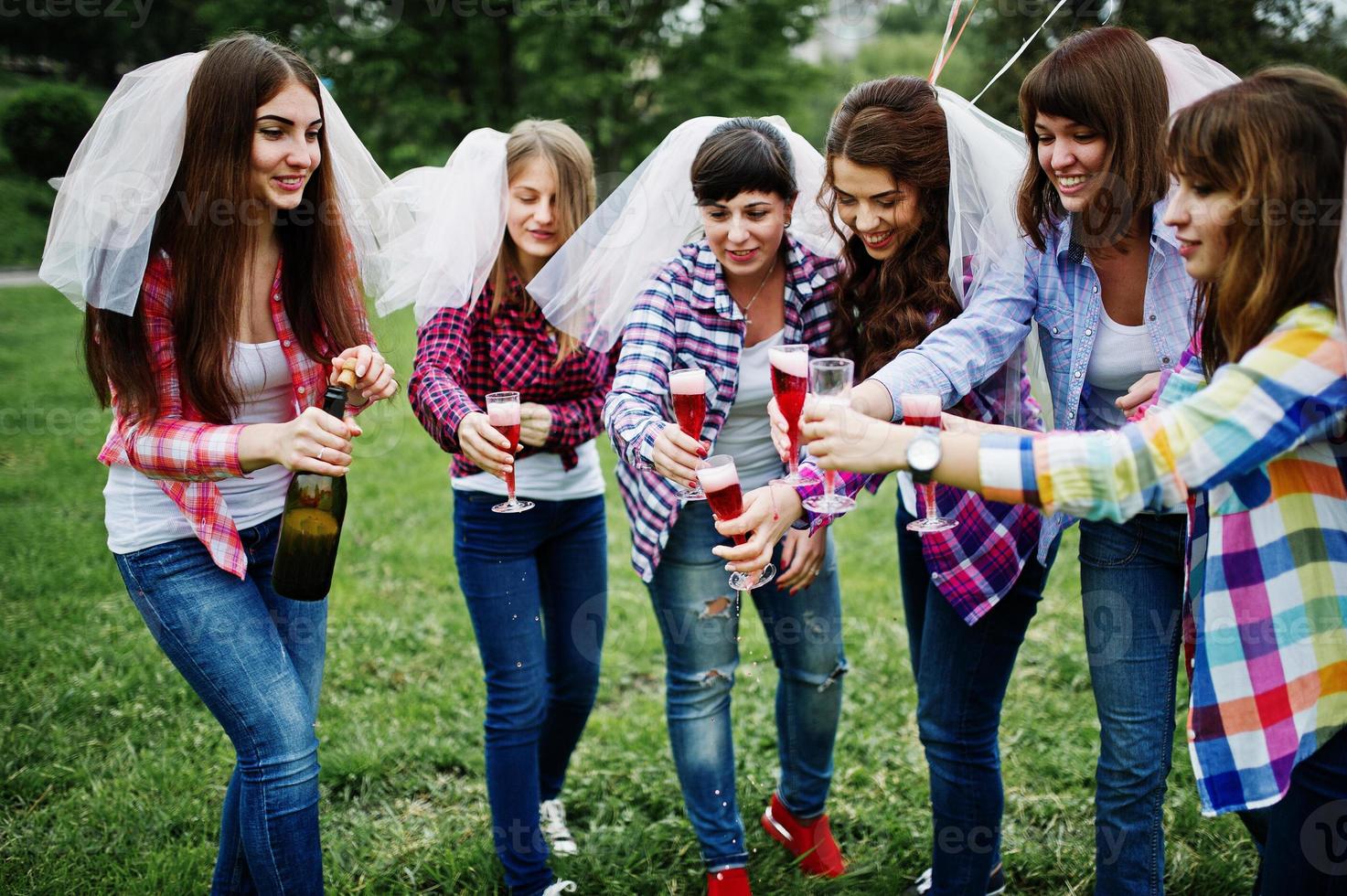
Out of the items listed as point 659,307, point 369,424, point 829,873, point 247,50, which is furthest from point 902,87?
point 369,424

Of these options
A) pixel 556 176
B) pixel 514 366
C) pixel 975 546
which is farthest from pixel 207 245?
pixel 975 546

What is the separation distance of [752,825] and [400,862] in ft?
4.11

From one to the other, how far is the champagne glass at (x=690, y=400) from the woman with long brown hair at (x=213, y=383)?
826 mm

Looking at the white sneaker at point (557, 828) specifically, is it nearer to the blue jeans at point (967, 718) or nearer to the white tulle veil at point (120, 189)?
the blue jeans at point (967, 718)

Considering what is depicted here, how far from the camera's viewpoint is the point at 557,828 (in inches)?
149

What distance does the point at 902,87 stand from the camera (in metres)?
2.96

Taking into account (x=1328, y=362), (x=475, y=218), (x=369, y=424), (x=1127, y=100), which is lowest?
(x=369, y=424)

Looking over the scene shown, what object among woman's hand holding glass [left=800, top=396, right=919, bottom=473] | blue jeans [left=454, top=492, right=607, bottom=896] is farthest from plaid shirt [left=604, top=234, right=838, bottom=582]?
woman's hand holding glass [left=800, top=396, right=919, bottom=473]

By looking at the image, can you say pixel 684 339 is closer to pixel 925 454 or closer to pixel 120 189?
pixel 925 454

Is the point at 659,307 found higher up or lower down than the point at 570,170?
lower down

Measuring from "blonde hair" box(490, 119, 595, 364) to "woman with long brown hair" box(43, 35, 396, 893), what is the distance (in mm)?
653

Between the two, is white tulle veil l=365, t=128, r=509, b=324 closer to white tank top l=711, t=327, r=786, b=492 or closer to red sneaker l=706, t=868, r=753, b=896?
white tank top l=711, t=327, r=786, b=492

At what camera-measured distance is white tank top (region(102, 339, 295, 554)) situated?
2748 mm

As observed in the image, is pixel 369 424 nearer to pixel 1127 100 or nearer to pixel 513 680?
pixel 513 680
